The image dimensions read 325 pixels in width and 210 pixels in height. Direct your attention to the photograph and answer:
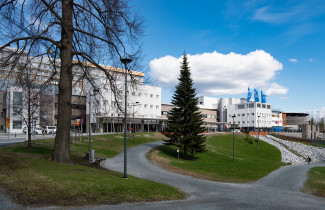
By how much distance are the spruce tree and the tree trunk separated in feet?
63.6

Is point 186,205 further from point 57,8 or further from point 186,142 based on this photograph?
point 186,142

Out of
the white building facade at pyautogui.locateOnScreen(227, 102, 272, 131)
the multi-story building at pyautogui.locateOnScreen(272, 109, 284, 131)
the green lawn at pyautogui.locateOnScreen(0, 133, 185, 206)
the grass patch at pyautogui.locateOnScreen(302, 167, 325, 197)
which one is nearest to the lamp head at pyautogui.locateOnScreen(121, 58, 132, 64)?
the green lawn at pyautogui.locateOnScreen(0, 133, 185, 206)

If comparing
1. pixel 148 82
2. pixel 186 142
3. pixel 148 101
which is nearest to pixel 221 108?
pixel 148 101

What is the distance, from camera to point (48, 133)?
54062 mm

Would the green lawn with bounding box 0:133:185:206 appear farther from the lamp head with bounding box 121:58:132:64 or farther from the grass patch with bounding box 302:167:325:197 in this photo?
the grass patch with bounding box 302:167:325:197

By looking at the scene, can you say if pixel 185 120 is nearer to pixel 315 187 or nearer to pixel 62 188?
pixel 315 187

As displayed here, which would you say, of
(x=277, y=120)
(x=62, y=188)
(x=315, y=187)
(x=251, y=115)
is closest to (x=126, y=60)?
(x=62, y=188)

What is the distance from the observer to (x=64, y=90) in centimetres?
1496

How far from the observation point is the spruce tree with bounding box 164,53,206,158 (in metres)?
33.0

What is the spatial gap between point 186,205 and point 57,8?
12786mm

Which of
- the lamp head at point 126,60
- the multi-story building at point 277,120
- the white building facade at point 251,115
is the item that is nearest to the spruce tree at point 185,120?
the lamp head at point 126,60

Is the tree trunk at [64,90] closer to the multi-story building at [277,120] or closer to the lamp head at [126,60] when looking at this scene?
the lamp head at [126,60]

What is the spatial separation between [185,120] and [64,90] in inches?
829

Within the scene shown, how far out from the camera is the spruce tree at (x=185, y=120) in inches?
1300
